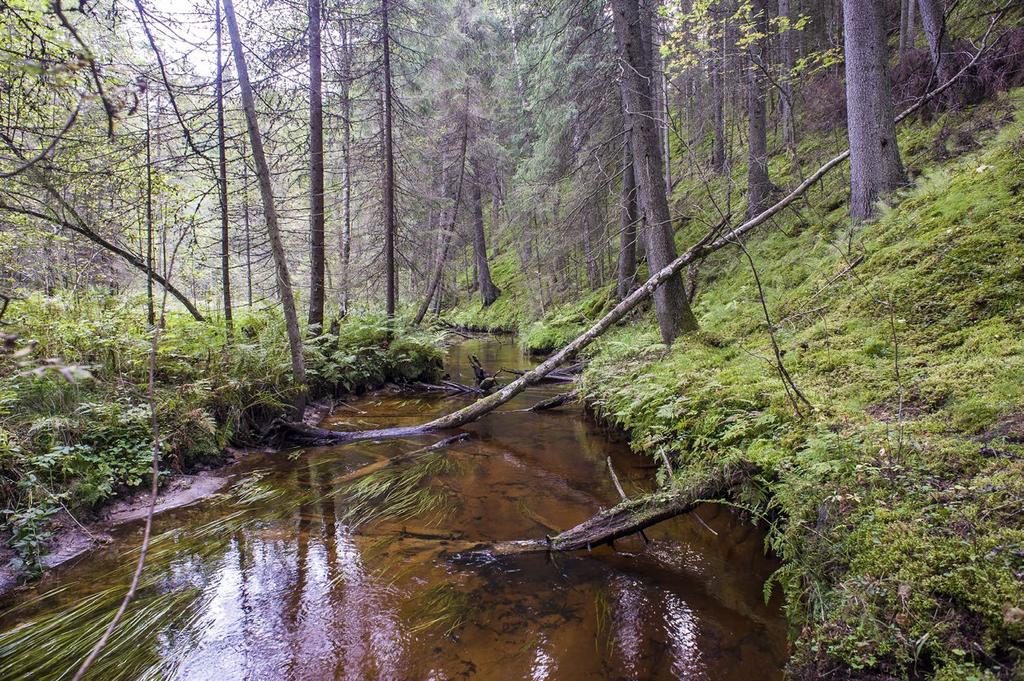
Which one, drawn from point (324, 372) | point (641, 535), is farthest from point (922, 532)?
point (324, 372)

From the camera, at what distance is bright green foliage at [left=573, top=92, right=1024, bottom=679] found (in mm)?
2109

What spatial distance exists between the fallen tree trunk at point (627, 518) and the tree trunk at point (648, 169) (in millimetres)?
4225

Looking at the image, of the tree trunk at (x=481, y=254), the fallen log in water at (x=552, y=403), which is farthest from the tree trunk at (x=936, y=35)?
the tree trunk at (x=481, y=254)

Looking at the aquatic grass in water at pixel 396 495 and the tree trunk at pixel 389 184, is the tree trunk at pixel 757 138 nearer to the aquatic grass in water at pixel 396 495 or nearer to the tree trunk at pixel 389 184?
the tree trunk at pixel 389 184

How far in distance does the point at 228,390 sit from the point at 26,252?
13.9ft

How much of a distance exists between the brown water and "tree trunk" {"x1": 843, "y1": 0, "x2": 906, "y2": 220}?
5.25 m

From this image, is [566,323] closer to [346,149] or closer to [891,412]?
[346,149]

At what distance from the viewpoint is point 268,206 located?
280 inches

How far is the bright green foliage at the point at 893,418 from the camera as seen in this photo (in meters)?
2.11

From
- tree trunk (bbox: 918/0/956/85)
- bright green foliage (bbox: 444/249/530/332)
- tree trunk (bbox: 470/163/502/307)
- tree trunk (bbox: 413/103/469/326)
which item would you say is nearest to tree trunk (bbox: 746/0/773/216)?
tree trunk (bbox: 918/0/956/85)

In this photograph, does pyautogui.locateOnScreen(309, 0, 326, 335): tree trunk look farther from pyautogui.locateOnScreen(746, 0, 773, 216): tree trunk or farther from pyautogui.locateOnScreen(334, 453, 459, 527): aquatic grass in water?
pyautogui.locateOnScreen(746, 0, 773, 216): tree trunk

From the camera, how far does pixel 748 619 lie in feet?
10.4

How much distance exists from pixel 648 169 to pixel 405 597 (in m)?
6.78

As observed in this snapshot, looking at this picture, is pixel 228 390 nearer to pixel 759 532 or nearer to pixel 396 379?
pixel 396 379
